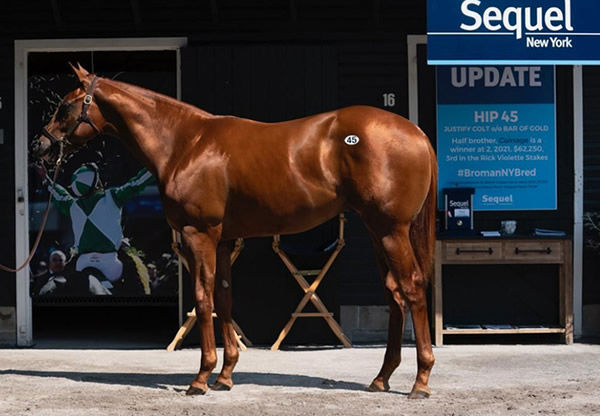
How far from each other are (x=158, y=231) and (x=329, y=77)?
2.36 m

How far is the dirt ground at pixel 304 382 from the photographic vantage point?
704 cm

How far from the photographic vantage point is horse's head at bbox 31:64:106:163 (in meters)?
7.86

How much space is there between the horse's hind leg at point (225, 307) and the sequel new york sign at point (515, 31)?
2716 mm

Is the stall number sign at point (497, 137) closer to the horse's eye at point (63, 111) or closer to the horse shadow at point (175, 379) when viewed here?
the horse shadow at point (175, 379)

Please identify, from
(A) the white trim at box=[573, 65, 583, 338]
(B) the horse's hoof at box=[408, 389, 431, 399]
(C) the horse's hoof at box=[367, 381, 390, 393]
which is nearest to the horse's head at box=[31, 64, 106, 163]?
(C) the horse's hoof at box=[367, 381, 390, 393]

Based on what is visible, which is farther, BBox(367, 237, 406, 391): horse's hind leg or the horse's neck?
the horse's neck

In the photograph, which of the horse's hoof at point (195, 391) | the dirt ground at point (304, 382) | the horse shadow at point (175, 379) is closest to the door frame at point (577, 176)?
the dirt ground at point (304, 382)

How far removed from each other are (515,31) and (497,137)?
1173 millimetres

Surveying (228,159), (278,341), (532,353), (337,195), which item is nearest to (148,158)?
(228,159)

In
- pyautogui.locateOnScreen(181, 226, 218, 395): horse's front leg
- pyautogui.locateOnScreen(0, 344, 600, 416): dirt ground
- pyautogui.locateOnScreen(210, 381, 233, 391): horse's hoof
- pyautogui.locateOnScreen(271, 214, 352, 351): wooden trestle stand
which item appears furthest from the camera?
pyautogui.locateOnScreen(271, 214, 352, 351): wooden trestle stand

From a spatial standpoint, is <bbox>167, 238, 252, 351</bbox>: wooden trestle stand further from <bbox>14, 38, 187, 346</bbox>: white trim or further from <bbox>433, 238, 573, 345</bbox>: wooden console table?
<bbox>433, 238, 573, 345</bbox>: wooden console table

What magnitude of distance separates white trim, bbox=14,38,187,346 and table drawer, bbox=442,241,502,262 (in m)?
3.18

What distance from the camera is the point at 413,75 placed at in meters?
10.0

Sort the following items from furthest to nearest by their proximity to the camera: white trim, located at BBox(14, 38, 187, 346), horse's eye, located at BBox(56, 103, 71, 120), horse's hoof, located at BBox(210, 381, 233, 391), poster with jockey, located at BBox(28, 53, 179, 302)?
poster with jockey, located at BBox(28, 53, 179, 302), white trim, located at BBox(14, 38, 187, 346), horse's eye, located at BBox(56, 103, 71, 120), horse's hoof, located at BBox(210, 381, 233, 391)
